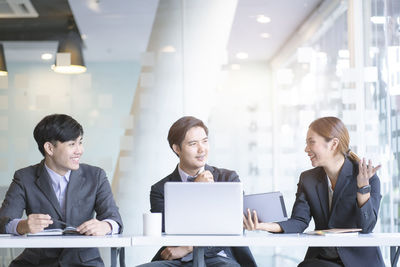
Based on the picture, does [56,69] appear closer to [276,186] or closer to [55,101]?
[55,101]

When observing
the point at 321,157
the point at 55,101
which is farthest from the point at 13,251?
the point at 321,157

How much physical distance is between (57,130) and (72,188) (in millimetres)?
315

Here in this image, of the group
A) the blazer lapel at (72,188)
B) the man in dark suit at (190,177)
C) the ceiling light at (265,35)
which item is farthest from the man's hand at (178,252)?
the ceiling light at (265,35)

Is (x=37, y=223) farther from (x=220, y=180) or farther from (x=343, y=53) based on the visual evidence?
(x=343, y=53)

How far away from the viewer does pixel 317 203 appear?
10.5 ft

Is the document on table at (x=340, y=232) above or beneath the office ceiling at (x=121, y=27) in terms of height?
beneath

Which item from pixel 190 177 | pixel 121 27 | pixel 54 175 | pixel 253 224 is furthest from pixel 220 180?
pixel 121 27

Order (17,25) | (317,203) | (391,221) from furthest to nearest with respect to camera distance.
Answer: (17,25) → (391,221) → (317,203)

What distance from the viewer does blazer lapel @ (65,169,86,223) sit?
3.14 metres

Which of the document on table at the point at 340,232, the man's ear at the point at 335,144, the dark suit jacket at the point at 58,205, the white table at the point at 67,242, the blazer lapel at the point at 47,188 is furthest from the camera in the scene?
the man's ear at the point at 335,144

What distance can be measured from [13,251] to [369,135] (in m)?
2.95

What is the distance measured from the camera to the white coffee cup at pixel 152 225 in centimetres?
276

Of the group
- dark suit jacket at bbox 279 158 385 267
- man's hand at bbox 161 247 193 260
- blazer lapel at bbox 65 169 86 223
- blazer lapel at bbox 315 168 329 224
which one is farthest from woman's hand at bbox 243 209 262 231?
blazer lapel at bbox 65 169 86 223

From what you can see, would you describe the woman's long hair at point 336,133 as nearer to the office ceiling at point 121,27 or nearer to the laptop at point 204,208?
the laptop at point 204,208
